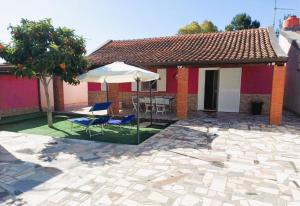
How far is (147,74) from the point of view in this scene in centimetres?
827

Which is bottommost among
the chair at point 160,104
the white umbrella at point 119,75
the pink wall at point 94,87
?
the chair at point 160,104

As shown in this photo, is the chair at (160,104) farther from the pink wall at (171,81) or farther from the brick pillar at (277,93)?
the brick pillar at (277,93)

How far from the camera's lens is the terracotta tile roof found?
10.7m

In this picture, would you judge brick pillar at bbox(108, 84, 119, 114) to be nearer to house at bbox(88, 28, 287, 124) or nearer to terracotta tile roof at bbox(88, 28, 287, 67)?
house at bbox(88, 28, 287, 124)

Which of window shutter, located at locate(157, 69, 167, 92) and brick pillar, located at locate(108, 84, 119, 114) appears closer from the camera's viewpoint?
brick pillar, located at locate(108, 84, 119, 114)

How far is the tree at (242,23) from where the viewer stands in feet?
115

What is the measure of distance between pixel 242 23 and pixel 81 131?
33872 mm

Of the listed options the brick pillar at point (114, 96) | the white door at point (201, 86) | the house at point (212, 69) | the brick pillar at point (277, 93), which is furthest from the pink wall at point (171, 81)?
the brick pillar at point (277, 93)

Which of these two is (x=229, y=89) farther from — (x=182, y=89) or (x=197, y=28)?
(x=197, y=28)

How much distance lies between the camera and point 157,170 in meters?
5.35

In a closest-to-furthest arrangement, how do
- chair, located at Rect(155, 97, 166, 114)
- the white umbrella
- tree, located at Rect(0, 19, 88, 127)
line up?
the white umbrella, tree, located at Rect(0, 19, 88, 127), chair, located at Rect(155, 97, 166, 114)

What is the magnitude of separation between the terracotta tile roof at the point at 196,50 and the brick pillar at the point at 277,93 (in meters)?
0.54

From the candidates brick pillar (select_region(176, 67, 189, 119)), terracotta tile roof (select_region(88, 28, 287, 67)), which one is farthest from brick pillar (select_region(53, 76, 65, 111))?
brick pillar (select_region(176, 67, 189, 119))

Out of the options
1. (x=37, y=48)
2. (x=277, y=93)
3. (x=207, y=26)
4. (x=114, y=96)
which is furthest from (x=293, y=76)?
(x=207, y=26)
